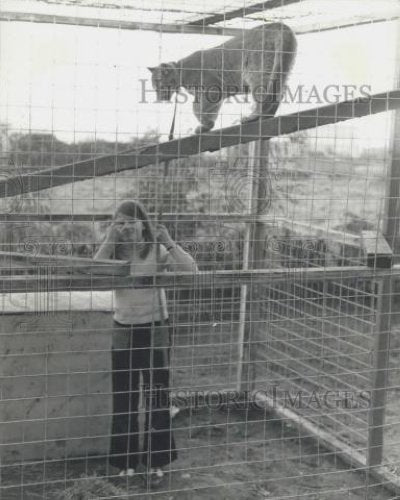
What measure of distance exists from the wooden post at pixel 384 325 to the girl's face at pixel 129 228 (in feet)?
4.05

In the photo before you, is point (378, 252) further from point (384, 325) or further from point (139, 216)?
point (139, 216)

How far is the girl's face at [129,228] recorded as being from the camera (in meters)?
3.35

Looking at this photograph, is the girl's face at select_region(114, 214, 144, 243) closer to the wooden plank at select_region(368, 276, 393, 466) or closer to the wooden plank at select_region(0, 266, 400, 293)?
the wooden plank at select_region(0, 266, 400, 293)

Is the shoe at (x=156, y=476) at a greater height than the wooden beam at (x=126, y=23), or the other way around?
the wooden beam at (x=126, y=23)

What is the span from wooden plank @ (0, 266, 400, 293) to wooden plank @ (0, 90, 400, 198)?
0.37 meters

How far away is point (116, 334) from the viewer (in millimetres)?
3561

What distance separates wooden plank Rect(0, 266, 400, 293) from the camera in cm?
273

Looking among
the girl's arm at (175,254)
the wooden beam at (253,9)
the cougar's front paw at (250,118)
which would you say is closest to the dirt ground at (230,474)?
the girl's arm at (175,254)

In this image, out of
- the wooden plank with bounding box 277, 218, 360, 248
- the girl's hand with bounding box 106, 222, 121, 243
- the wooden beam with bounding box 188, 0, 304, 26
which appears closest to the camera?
the wooden beam with bounding box 188, 0, 304, 26

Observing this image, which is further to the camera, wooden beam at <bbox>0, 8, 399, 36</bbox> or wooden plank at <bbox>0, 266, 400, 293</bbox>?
wooden beam at <bbox>0, 8, 399, 36</bbox>

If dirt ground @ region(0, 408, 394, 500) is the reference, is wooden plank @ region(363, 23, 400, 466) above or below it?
above

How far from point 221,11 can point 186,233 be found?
274 centimetres

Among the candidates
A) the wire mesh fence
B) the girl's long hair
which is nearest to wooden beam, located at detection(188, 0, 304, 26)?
the wire mesh fence

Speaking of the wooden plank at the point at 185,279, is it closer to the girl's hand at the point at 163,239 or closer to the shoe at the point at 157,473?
the girl's hand at the point at 163,239
